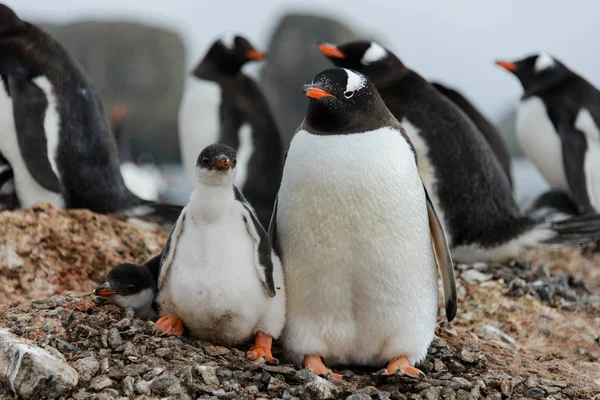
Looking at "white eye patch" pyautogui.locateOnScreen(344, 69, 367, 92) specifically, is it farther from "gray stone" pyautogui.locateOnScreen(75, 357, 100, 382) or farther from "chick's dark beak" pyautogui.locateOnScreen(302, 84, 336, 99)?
"gray stone" pyautogui.locateOnScreen(75, 357, 100, 382)

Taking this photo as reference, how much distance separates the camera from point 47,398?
2.86 metres

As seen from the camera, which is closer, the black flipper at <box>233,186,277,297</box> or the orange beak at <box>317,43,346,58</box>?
the black flipper at <box>233,186,277,297</box>

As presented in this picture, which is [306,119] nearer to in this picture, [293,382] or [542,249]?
[293,382]

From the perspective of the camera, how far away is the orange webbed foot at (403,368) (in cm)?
323

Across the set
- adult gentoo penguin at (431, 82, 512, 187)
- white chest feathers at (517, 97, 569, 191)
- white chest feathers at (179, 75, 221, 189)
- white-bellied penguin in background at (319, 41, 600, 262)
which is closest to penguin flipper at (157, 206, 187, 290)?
white-bellied penguin in background at (319, 41, 600, 262)

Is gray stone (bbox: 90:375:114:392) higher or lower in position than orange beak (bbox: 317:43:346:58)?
lower

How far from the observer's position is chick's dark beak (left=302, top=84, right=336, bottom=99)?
123 inches

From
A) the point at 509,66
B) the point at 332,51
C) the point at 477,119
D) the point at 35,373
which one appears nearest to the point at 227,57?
the point at 332,51

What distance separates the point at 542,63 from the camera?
739cm

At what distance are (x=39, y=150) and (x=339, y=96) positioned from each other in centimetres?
248

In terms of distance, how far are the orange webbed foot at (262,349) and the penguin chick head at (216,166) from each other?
638mm

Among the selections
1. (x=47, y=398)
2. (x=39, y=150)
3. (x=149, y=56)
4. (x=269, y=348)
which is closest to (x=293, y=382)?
(x=269, y=348)

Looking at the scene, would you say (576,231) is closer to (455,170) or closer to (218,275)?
(455,170)

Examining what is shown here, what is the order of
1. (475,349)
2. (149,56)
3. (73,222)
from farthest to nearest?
(149,56) → (73,222) → (475,349)
